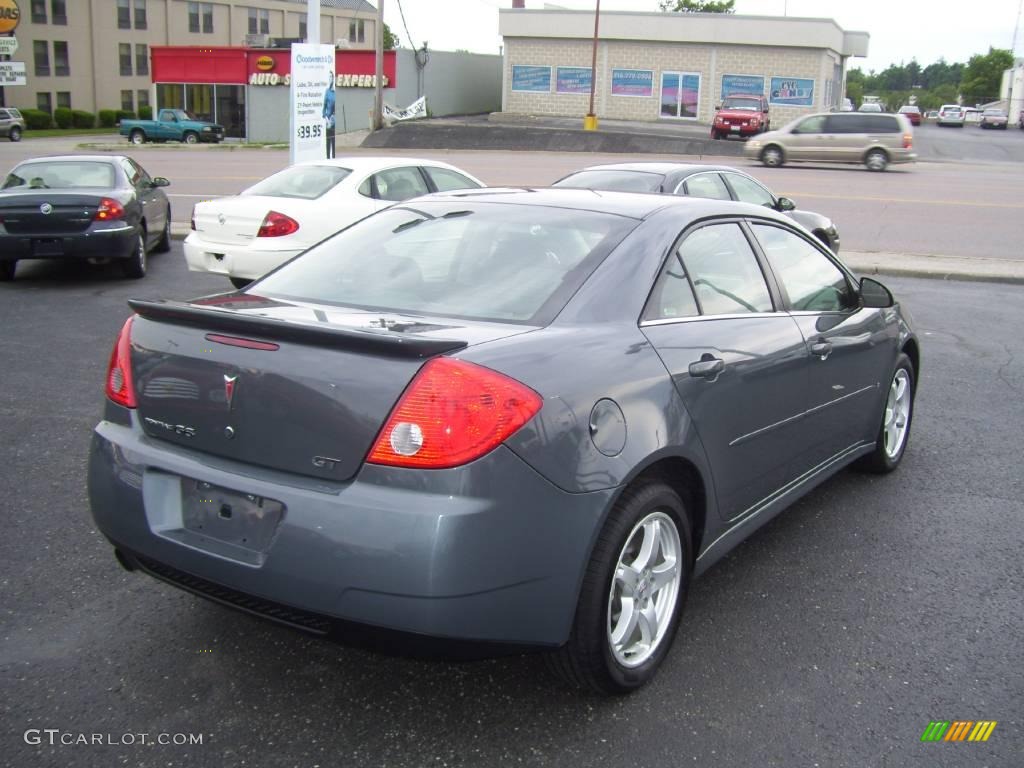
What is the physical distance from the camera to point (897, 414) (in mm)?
5641

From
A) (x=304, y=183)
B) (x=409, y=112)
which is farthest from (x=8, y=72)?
(x=409, y=112)

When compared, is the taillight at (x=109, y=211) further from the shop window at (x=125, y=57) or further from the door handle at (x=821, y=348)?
the shop window at (x=125, y=57)

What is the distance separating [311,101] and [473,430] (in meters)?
15.5

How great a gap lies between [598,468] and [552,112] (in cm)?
5349

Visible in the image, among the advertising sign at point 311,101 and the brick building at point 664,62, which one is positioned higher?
the brick building at point 664,62

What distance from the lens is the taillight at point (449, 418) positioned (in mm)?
2770

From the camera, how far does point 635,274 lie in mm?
3598

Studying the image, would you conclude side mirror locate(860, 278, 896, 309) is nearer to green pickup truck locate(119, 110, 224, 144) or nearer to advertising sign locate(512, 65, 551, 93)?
green pickup truck locate(119, 110, 224, 144)

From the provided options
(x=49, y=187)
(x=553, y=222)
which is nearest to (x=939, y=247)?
(x=49, y=187)

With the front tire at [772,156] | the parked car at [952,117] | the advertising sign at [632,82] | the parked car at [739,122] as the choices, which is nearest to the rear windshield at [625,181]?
the front tire at [772,156]

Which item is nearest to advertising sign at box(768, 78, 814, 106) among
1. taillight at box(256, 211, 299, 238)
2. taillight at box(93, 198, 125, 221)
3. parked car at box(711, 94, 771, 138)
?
parked car at box(711, 94, 771, 138)

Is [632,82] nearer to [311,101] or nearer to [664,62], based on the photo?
[664,62]

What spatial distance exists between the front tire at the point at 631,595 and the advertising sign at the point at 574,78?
5257 cm

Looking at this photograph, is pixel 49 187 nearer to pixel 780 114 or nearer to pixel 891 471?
pixel 891 471
